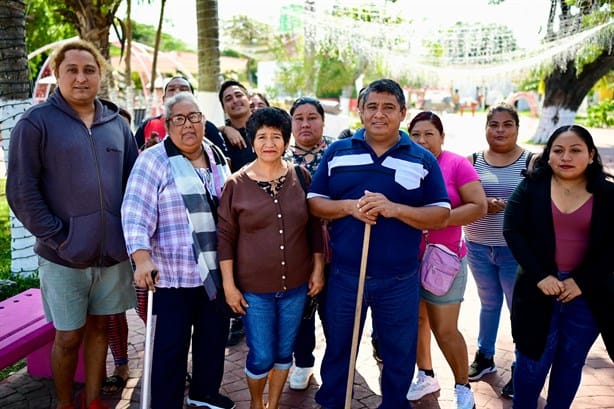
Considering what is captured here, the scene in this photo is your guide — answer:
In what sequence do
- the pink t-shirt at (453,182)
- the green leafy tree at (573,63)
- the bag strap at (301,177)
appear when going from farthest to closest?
the green leafy tree at (573,63)
the pink t-shirt at (453,182)
the bag strap at (301,177)

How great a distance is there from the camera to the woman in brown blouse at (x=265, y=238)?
2.90 metres

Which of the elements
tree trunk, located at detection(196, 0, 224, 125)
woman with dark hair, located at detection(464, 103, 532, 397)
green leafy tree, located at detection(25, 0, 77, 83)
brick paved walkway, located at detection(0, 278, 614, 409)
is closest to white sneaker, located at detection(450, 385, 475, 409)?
brick paved walkway, located at detection(0, 278, 614, 409)

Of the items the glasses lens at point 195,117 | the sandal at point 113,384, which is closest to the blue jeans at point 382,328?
the glasses lens at point 195,117

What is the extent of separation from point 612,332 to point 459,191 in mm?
1156

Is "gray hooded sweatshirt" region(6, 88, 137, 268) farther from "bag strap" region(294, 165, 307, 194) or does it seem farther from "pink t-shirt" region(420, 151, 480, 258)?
"pink t-shirt" region(420, 151, 480, 258)

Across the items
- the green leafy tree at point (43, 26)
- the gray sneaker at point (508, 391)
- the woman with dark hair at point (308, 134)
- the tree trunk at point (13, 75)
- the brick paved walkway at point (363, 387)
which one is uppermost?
the green leafy tree at point (43, 26)

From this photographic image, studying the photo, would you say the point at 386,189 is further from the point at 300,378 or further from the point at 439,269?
the point at 300,378

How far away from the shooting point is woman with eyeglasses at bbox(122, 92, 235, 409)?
287cm

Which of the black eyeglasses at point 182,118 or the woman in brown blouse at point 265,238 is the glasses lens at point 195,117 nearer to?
the black eyeglasses at point 182,118

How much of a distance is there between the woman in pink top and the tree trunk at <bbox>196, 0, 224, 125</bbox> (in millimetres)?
4674

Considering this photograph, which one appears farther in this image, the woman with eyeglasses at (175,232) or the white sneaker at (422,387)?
the white sneaker at (422,387)

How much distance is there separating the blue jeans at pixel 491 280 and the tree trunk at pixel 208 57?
481 centimetres

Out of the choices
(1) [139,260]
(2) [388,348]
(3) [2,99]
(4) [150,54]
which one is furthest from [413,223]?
(4) [150,54]

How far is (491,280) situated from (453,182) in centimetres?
104
